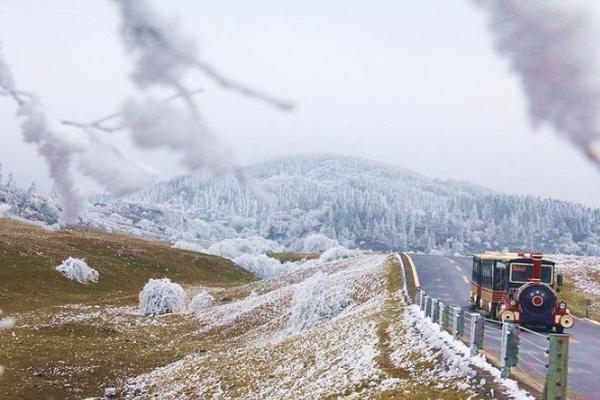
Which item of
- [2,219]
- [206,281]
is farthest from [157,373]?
[2,219]

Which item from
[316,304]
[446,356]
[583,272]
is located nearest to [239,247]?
[583,272]

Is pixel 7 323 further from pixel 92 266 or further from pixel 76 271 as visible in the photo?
pixel 92 266

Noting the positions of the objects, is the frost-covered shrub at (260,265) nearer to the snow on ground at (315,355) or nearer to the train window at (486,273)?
the snow on ground at (315,355)

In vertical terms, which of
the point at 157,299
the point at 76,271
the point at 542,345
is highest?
the point at 542,345

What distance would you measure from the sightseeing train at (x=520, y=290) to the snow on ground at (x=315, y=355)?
456 cm

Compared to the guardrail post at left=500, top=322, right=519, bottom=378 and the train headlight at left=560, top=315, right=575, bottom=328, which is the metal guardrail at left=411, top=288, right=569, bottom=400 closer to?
the guardrail post at left=500, top=322, right=519, bottom=378

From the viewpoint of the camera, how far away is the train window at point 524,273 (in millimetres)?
29719

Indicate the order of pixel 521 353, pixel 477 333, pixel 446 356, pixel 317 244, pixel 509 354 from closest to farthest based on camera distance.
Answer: pixel 509 354 → pixel 521 353 → pixel 477 333 → pixel 446 356 → pixel 317 244

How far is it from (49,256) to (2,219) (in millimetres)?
48939

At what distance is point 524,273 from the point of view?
97.9 ft

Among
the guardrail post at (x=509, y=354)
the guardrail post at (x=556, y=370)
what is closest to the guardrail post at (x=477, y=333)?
the guardrail post at (x=509, y=354)

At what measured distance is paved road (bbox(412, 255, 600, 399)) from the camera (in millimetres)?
16094

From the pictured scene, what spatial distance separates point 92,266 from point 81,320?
42871 mm

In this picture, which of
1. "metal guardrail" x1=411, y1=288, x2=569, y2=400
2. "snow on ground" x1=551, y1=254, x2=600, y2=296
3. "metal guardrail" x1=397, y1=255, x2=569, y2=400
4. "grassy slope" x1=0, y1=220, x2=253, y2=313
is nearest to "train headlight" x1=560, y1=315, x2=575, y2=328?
"metal guardrail" x1=397, y1=255, x2=569, y2=400
